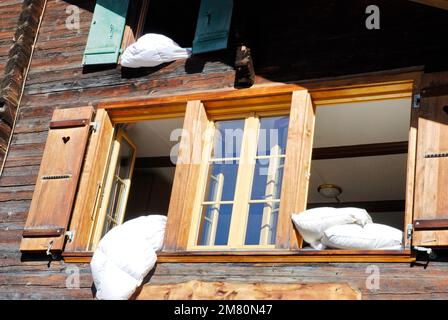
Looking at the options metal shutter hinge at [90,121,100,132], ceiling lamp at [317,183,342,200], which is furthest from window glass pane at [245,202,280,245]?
ceiling lamp at [317,183,342,200]

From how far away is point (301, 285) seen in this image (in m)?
6.79

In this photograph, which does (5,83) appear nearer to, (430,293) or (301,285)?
(301,285)

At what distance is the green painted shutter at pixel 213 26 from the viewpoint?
27.3 feet

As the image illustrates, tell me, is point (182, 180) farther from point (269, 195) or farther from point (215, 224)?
point (269, 195)

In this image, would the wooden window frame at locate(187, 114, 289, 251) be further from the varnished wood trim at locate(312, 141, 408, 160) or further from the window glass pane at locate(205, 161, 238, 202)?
the varnished wood trim at locate(312, 141, 408, 160)

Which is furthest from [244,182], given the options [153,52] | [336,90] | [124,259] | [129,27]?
[129,27]

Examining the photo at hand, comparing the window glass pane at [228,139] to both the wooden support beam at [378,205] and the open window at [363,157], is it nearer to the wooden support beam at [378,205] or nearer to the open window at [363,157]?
the open window at [363,157]

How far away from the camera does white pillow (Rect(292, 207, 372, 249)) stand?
698 centimetres

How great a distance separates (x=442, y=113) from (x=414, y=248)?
106cm

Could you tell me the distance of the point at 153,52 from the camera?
8.51 metres

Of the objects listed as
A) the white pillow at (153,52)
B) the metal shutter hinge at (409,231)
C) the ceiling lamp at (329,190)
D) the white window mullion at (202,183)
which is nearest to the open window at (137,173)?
the white pillow at (153,52)

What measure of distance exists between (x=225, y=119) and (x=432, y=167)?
2.03 m

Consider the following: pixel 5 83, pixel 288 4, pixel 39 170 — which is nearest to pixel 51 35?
pixel 5 83

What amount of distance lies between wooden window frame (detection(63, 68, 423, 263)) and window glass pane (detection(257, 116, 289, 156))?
0.10 m
